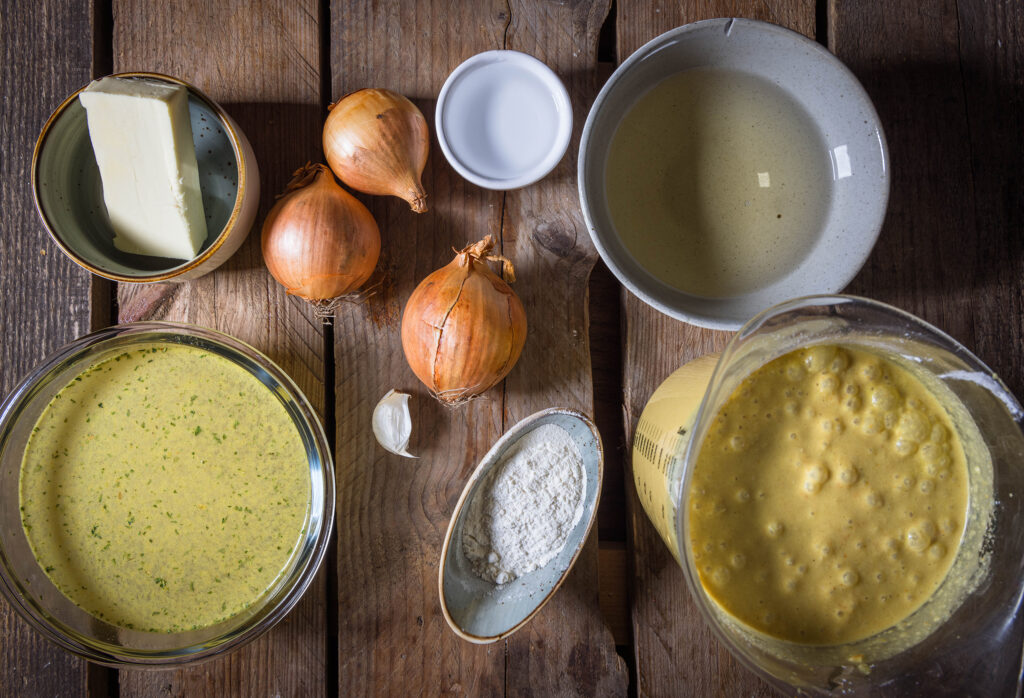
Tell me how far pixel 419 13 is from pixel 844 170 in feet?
2.11

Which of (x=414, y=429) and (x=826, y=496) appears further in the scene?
(x=414, y=429)

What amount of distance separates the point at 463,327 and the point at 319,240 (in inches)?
8.8

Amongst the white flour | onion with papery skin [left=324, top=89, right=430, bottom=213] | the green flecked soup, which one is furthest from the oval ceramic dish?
onion with papery skin [left=324, top=89, right=430, bottom=213]

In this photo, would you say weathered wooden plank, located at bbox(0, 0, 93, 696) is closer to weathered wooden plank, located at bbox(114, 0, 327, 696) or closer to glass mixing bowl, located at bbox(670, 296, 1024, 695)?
weathered wooden plank, located at bbox(114, 0, 327, 696)

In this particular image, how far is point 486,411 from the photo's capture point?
997 mm

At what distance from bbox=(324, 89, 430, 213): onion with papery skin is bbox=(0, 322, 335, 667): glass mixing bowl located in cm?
29

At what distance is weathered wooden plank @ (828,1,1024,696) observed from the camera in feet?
3.29

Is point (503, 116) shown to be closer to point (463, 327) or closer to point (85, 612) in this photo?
point (463, 327)

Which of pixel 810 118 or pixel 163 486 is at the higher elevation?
pixel 810 118

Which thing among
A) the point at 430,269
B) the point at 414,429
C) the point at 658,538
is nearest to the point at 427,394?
the point at 414,429

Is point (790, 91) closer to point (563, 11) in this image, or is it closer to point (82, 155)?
point (563, 11)

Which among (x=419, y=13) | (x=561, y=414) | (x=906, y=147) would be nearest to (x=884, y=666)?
(x=561, y=414)

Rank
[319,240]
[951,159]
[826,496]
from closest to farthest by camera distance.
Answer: [826,496]
[319,240]
[951,159]

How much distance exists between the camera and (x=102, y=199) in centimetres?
96
